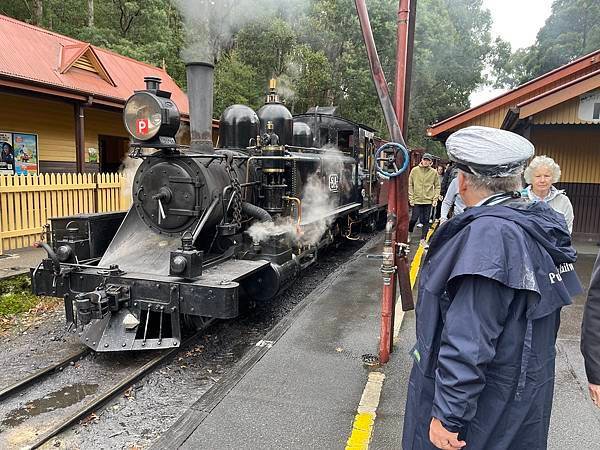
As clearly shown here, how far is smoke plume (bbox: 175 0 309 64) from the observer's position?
36.4 feet

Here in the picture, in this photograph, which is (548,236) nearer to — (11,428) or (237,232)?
(11,428)

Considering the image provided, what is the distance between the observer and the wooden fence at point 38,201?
7.95 m

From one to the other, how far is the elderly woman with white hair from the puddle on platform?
4006 millimetres

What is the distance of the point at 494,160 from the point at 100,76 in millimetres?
13697

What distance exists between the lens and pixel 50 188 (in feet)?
28.7

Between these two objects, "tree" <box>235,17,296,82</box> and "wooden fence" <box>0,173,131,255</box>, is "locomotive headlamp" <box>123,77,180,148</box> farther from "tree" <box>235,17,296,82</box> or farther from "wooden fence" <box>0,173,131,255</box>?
"tree" <box>235,17,296,82</box>

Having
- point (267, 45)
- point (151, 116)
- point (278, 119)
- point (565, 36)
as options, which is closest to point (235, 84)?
point (267, 45)

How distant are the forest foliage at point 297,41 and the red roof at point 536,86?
34.9ft

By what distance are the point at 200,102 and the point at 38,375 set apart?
306 cm

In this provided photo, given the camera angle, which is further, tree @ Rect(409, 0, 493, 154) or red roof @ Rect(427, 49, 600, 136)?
tree @ Rect(409, 0, 493, 154)

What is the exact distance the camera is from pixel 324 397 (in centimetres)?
353

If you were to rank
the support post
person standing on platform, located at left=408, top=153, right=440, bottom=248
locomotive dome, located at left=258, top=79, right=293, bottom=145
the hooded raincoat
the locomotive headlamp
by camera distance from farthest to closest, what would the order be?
the support post
person standing on platform, located at left=408, top=153, right=440, bottom=248
locomotive dome, located at left=258, top=79, right=293, bottom=145
the locomotive headlamp
the hooded raincoat

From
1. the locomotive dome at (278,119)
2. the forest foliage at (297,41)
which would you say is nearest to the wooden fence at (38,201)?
the locomotive dome at (278,119)

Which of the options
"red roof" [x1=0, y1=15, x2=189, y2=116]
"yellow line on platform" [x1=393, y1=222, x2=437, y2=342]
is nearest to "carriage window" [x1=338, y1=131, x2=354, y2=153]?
"yellow line on platform" [x1=393, y1=222, x2=437, y2=342]
